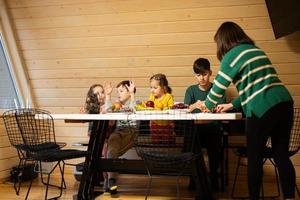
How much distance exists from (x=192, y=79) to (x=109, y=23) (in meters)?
1.05

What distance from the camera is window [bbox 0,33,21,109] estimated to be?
423 cm

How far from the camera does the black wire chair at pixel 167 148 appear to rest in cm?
255

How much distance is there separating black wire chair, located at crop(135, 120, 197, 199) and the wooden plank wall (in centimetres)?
108

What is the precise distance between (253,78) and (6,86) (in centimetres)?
314

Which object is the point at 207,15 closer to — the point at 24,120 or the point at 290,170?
the point at 290,170

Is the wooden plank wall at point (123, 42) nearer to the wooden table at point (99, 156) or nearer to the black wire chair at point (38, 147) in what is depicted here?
the black wire chair at point (38, 147)

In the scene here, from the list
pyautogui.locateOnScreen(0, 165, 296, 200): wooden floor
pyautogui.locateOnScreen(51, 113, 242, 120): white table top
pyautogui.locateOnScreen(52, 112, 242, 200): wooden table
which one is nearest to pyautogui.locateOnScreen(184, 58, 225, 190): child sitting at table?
pyautogui.locateOnScreen(0, 165, 296, 200): wooden floor

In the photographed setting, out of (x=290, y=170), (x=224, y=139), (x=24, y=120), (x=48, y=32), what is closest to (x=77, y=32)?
(x=48, y=32)

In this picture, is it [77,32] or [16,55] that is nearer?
[77,32]

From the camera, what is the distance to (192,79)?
3803 mm

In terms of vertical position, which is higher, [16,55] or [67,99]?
[16,55]

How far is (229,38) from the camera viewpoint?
243 cm

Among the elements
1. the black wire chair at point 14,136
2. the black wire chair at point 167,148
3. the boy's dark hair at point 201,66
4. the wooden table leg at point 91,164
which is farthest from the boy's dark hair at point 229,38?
the black wire chair at point 14,136

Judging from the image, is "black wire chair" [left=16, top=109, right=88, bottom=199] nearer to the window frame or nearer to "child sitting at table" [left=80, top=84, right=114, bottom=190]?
"child sitting at table" [left=80, top=84, right=114, bottom=190]
